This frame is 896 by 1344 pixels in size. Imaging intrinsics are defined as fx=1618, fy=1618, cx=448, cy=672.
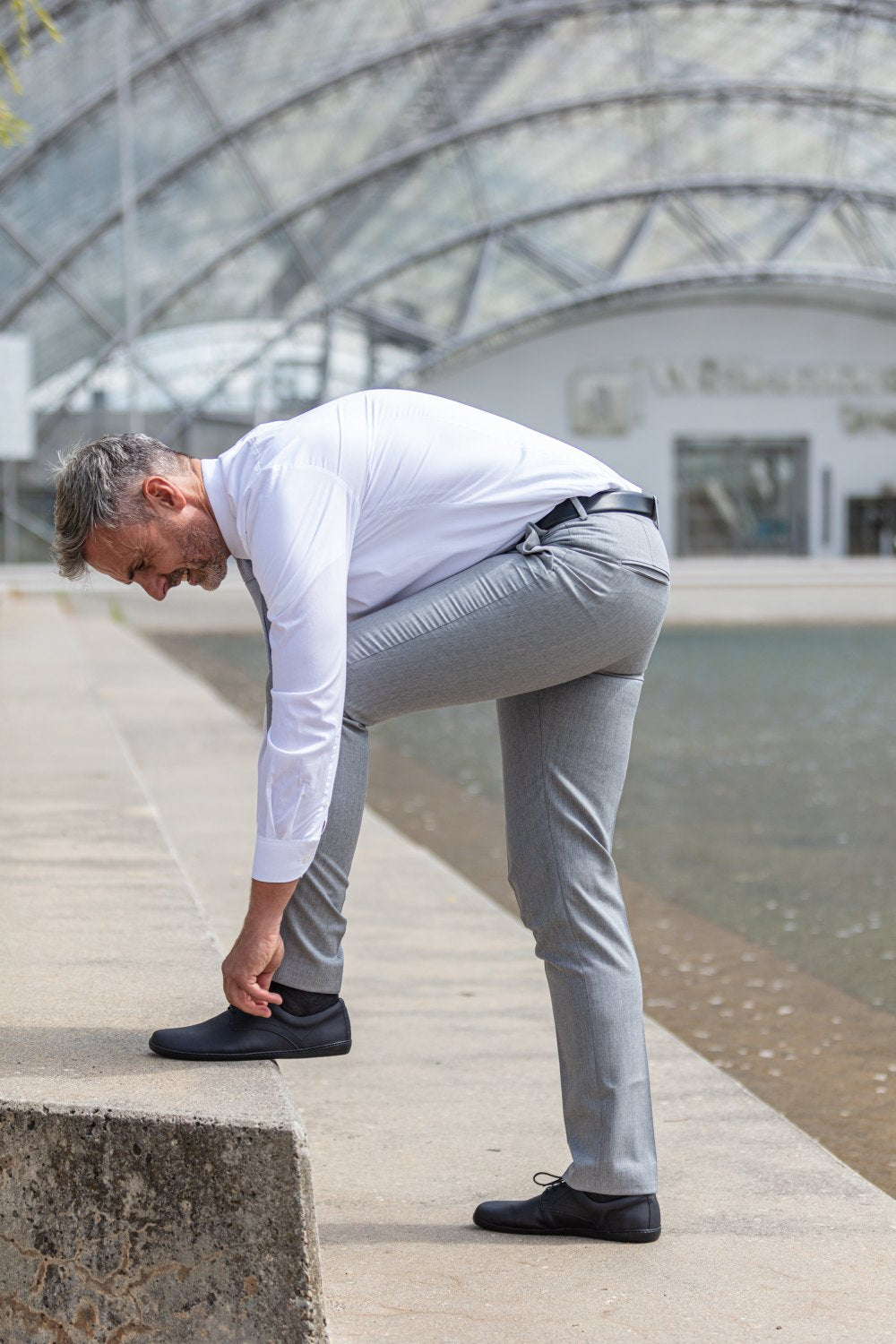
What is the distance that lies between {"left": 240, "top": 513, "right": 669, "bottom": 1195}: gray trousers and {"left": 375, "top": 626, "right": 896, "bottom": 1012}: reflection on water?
7.53 feet

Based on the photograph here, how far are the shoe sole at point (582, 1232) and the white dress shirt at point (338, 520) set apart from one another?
33.3 inches

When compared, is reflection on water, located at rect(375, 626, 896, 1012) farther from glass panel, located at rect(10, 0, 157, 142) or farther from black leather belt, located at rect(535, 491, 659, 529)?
glass panel, located at rect(10, 0, 157, 142)

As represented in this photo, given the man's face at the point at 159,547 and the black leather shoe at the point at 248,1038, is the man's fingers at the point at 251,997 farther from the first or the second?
the man's face at the point at 159,547

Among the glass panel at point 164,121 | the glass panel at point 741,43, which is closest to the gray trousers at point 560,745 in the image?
the glass panel at point 164,121

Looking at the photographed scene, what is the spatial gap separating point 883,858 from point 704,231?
40991 mm

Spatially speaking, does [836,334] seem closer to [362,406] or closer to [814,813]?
[814,813]

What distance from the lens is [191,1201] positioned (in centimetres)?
230

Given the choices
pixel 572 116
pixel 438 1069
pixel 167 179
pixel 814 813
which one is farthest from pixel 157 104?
pixel 438 1069

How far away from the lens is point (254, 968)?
2562mm

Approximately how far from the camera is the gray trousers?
2572 millimetres

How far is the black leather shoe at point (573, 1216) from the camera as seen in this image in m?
2.78

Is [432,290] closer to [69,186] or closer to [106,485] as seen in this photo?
[69,186]

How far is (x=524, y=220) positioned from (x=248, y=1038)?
44.3 m

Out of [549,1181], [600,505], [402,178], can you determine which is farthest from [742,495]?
[600,505]
